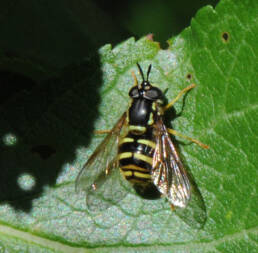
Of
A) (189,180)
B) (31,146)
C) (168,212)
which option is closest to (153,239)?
(168,212)

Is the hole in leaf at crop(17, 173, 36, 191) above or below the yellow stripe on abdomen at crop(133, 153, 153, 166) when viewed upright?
below

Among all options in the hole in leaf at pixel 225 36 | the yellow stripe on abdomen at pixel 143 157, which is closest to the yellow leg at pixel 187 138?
the yellow stripe on abdomen at pixel 143 157

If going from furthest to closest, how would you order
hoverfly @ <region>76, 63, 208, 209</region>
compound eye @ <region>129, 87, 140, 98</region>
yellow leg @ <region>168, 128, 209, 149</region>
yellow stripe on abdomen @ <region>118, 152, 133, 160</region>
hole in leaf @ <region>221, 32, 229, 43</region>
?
1. compound eye @ <region>129, 87, 140, 98</region>
2. yellow stripe on abdomen @ <region>118, 152, 133, 160</region>
3. hoverfly @ <region>76, 63, 208, 209</region>
4. yellow leg @ <region>168, 128, 209, 149</region>
5. hole in leaf @ <region>221, 32, 229, 43</region>

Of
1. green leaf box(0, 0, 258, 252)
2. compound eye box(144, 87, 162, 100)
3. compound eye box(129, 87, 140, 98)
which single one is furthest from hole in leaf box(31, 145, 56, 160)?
compound eye box(144, 87, 162, 100)

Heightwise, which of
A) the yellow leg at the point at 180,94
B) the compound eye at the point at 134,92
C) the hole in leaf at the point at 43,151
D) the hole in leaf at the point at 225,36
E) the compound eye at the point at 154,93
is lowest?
the hole in leaf at the point at 43,151

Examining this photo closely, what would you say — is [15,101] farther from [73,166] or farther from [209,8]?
[209,8]

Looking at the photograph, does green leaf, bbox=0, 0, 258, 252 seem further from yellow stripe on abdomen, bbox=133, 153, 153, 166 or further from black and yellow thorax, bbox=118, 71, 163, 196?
yellow stripe on abdomen, bbox=133, 153, 153, 166

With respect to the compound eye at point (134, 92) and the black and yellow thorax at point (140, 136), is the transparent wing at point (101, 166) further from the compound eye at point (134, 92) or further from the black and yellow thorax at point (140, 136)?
the compound eye at point (134, 92)
